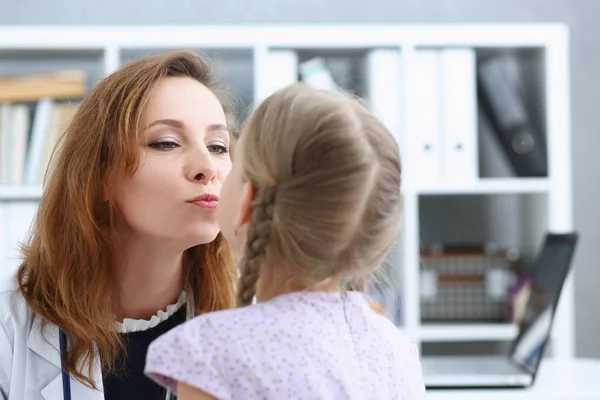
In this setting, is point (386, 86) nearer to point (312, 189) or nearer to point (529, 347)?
point (529, 347)

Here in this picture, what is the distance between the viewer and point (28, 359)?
1.28 metres

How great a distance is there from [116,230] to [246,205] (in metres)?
0.46

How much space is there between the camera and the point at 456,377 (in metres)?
1.75

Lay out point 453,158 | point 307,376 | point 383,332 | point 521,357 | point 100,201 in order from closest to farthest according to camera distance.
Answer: point 307,376
point 383,332
point 100,201
point 521,357
point 453,158

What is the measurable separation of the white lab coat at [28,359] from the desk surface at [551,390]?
0.68 m

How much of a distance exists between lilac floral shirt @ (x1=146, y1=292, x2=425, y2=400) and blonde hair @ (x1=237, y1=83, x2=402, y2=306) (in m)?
0.05

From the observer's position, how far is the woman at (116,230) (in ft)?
4.04

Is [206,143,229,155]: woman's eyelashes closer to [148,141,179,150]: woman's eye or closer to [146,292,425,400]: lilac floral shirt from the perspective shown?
[148,141,179,150]: woman's eye

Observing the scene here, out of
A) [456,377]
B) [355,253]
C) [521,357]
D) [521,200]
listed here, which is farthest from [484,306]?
[355,253]

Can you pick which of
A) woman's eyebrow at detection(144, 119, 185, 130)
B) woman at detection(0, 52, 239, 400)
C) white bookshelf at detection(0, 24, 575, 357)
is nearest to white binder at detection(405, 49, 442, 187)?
white bookshelf at detection(0, 24, 575, 357)

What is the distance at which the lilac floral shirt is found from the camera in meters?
0.87

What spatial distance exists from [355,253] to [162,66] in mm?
A: 526

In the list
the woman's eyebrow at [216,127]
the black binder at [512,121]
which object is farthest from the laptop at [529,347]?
the woman's eyebrow at [216,127]

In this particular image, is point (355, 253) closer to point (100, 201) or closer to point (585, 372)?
point (100, 201)
